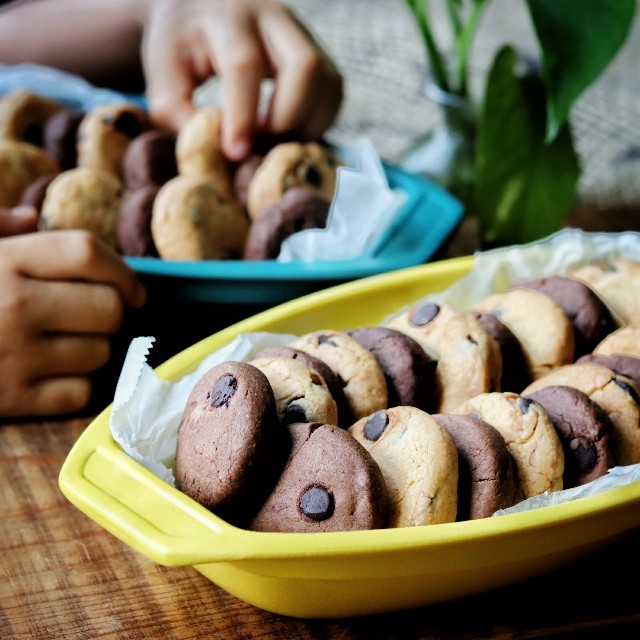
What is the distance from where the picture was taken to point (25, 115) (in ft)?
3.20

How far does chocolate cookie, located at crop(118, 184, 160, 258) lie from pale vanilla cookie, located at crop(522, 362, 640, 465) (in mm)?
444

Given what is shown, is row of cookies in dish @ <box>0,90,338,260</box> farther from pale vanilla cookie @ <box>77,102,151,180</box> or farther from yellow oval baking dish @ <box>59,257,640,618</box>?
yellow oval baking dish @ <box>59,257,640,618</box>

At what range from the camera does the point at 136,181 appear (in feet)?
3.02

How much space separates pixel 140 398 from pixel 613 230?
0.74 metres

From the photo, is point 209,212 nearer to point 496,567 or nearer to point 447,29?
point 496,567

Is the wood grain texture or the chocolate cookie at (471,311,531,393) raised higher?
the chocolate cookie at (471,311,531,393)

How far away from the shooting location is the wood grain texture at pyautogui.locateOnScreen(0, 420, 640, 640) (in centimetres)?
49

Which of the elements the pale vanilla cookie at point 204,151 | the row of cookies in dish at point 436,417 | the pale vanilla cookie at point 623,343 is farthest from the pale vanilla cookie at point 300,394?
the pale vanilla cookie at point 204,151

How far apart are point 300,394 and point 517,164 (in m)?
0.61

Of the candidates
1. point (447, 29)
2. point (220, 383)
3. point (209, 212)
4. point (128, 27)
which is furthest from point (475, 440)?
point (447, 29)

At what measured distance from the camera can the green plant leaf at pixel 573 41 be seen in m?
0.88

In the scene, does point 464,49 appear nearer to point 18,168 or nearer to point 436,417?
point 18,168

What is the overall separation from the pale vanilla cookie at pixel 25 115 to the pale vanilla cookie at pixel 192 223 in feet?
0.76

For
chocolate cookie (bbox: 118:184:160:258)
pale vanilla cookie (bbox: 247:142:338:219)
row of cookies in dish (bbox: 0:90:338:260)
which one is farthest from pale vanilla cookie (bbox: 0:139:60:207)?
pale vanilla cookie (bbox: 247:142:338:219)
